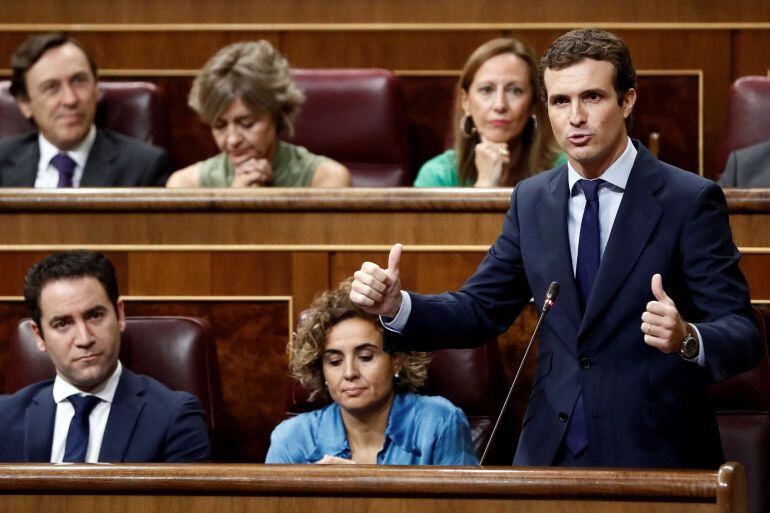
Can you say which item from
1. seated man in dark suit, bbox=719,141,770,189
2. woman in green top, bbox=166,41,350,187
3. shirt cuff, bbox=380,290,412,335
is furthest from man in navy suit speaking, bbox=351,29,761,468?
woman in green top, bbox=166,41,350,187

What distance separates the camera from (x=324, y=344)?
1162 mm

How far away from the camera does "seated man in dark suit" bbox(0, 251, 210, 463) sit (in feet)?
3.76

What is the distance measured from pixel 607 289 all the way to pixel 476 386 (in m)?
0.32

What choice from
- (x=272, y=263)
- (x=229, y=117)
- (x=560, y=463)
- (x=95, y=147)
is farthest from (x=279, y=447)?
(x=95, y=147)

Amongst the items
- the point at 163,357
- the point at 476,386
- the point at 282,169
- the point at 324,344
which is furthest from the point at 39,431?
the point at 282,169

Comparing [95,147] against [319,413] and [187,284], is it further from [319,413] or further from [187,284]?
[319,413]

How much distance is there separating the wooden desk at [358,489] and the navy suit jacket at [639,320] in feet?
0.52

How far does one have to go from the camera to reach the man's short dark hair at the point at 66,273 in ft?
3.89

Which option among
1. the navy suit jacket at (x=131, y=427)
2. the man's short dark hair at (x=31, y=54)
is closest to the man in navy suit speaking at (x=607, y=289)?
the navy suit jacket at (x=131, y=427)

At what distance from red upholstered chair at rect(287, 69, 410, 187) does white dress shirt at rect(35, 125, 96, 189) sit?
26 cm

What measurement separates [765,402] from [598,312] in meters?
0.33

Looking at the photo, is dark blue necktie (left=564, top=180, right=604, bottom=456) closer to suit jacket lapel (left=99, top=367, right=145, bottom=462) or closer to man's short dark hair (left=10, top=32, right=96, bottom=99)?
suit jacket lapel (left=99, top=367, right=145, bottom=462)

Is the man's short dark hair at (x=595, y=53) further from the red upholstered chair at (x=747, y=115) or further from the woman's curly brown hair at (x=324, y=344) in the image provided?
the red upholstered chair at (x=747, y=115)

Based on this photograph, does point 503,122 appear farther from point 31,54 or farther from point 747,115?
point 31,54
